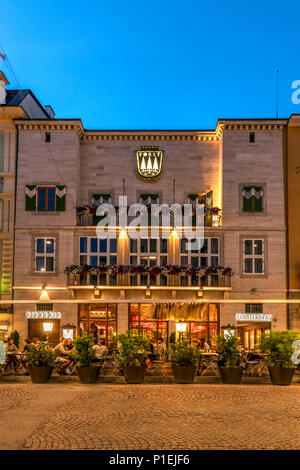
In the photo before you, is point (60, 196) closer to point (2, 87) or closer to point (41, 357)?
point (2, 87)

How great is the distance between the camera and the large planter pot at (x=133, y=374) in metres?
18.1

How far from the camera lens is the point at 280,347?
18031mm

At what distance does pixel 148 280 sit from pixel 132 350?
10.2 metres

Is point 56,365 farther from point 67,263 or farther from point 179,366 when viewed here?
point 67,263

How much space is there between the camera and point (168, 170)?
99.4 feet

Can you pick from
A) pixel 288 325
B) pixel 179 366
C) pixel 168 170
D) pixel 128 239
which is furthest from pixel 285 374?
pixel 168 170

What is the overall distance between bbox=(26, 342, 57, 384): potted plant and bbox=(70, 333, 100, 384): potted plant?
2.48 feet

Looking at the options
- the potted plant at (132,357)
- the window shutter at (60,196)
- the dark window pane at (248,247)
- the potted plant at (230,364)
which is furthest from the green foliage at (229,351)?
the window shutter at (60,196)

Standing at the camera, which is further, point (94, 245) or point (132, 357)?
point (94, 245)

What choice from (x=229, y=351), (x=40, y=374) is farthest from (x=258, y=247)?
(x=40, y=374)

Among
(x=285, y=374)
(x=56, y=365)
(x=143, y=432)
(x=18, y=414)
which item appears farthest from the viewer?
(x=56, y=365)

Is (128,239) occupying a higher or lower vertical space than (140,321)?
higher

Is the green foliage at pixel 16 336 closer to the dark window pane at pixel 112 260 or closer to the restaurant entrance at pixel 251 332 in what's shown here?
the dark window pane at pixel 112 260
